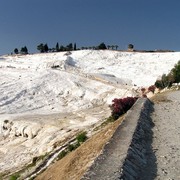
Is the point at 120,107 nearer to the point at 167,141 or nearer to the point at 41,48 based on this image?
the point at 167,141

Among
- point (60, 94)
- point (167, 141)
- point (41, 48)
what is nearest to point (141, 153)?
point (167, 141)

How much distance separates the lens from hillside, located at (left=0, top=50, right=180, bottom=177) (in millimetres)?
24781

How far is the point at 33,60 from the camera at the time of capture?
7956 cm

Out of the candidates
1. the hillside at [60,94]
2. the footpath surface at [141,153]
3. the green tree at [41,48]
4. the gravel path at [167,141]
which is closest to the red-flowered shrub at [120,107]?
the hillside at [60,94]

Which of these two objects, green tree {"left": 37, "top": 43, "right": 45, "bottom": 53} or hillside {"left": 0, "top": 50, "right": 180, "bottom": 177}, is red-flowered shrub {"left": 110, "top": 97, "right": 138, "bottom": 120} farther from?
green tree {"left": 37, "top": 43, "right": 45, "bottom": 53}

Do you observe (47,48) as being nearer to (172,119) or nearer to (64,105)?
(64,105)

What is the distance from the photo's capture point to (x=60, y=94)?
151 ft

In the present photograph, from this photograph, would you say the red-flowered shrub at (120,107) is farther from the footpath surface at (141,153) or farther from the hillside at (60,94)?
the footpath surface at (141,153)

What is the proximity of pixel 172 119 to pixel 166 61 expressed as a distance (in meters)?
56.6

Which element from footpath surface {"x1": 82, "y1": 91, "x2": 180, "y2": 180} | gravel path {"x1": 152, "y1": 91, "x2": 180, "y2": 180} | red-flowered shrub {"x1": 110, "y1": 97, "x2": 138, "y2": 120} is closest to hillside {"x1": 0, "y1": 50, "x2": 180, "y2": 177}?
red-flowered shrub {"x1": 110, "y1": 97, "x2": 138, "y2": 120}

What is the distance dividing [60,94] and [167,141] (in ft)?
118

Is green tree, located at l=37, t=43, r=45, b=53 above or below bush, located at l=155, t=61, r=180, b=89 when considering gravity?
above

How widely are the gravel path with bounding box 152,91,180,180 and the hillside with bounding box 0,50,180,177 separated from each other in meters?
7.67

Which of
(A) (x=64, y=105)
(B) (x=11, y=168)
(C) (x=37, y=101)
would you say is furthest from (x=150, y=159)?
(C) (x=37, y=101)
